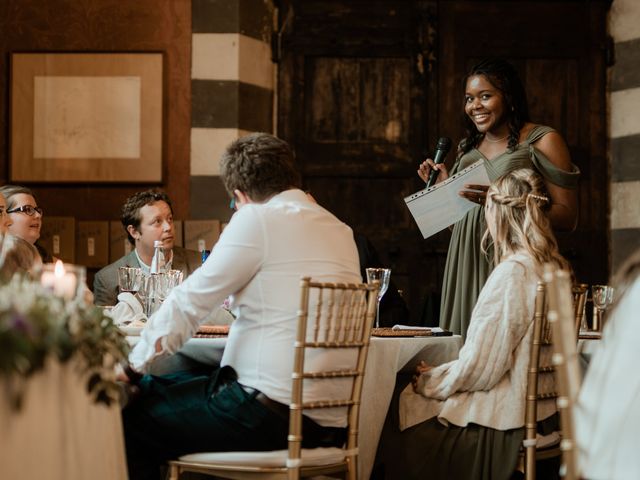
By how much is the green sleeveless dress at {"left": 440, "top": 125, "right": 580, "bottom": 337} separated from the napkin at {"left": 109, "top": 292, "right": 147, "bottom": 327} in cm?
127

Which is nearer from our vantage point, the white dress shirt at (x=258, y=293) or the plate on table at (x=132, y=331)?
the white dress shirt at (x=258, y=293)

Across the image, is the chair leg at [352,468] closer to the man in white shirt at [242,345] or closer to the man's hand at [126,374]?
the man in white shirt at [242,345]

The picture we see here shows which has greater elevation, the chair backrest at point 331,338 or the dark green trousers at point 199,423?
the chair backrest at point 331,338

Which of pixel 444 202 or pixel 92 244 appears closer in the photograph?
pixel 444 202

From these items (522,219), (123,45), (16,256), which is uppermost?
(123,45)

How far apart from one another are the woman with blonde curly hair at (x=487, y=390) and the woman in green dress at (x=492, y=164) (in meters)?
0.86

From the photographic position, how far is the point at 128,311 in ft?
10.7

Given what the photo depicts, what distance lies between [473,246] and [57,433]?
2404 mm

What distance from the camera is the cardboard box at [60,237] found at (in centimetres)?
538

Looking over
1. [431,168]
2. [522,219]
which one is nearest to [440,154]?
[431,168]

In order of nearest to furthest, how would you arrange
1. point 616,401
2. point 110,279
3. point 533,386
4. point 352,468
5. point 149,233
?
point 616,401, point 352,468, point 533,386, point 110,279, point 149,233

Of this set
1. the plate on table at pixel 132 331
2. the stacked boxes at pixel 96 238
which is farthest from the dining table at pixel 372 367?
the stacked boxes at pixel 96 238

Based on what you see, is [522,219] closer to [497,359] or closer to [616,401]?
[497,359]

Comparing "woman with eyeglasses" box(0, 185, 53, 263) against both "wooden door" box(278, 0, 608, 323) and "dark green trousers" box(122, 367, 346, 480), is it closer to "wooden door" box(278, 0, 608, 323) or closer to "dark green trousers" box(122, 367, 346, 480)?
"wooden door" box(278, 0, 608, 323)
